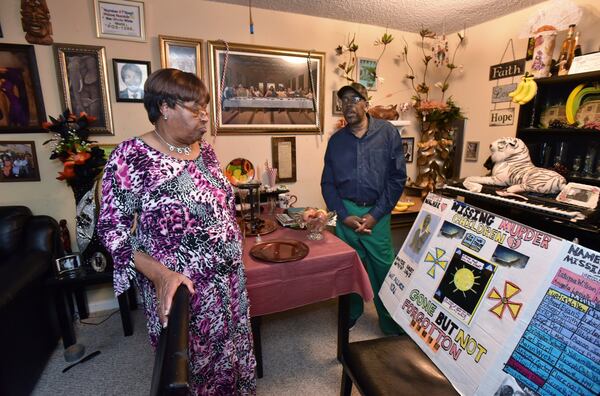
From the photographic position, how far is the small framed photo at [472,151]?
2.79 m

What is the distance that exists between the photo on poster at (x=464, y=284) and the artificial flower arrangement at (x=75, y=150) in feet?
6.96

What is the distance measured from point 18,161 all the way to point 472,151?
3603 millimetres

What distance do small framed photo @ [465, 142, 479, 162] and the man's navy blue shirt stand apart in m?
1.27

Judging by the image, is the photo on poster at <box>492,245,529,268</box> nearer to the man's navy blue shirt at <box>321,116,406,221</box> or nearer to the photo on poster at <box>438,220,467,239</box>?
the photo on poster at <box>438,220,467,239</box>

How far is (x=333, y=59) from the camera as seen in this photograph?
2639 millimetres

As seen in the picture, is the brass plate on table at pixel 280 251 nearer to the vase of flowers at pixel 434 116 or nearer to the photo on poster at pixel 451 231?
the photo on poster at pixel 451 231

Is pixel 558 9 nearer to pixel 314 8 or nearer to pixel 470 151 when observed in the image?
pixel 470 151

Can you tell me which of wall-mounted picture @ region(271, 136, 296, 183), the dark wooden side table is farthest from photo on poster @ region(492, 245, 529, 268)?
the dark wooden side table

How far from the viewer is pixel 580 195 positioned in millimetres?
1773

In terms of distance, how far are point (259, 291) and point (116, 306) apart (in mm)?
1680

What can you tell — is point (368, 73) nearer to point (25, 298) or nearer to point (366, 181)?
point (366, 181)

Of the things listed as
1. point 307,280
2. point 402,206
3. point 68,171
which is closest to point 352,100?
point 307,280

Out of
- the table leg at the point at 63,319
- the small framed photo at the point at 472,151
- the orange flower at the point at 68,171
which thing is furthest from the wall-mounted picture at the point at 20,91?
the small framed photo at the point at 472,151

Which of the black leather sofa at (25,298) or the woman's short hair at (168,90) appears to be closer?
the woman's short hair at (168,90)
